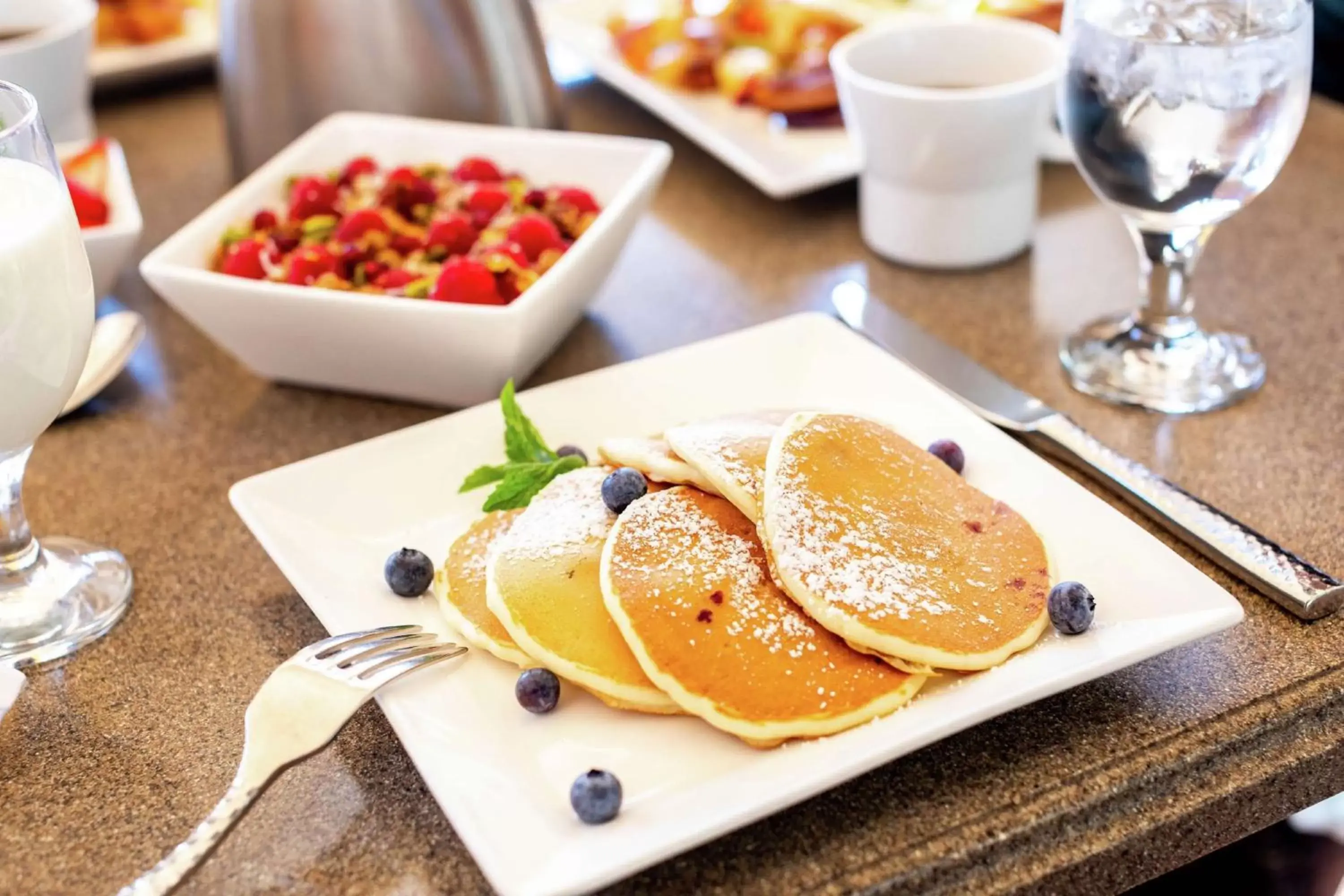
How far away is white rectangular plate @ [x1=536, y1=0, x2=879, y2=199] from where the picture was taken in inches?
57.7

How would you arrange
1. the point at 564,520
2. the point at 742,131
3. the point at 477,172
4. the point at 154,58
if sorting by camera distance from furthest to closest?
the point at 154,58 < the point at 742,131 < the point at 477,172 < the point at 564,520

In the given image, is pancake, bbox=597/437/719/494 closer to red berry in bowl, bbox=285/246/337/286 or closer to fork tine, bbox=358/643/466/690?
fork tine, bbox=358/643/466/690

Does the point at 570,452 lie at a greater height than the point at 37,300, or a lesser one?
lesser

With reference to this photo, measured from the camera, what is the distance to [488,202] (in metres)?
1.26

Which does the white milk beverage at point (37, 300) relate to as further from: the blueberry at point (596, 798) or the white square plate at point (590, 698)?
the blueberry at point (596, 798)


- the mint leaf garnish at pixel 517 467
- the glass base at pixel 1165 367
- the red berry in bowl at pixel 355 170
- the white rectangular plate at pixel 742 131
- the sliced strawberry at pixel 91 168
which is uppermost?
the sliced strawberry at pixel 91 168

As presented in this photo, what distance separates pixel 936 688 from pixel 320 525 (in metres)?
0.46

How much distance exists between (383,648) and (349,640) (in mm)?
24

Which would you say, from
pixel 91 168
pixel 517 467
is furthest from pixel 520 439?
pixel 91 168

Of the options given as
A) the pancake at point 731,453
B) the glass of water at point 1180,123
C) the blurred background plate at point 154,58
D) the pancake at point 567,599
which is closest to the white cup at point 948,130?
the glass of water at point 1180,123

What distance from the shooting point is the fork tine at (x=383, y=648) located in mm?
783

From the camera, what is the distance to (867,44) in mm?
1369

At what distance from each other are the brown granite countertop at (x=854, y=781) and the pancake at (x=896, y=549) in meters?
0.07

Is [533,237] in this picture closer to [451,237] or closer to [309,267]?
[451,237]
